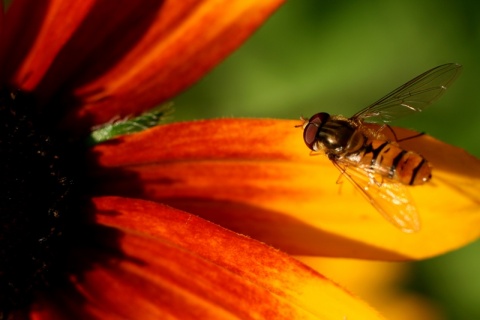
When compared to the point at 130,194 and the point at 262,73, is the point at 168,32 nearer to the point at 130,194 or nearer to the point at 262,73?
the point at 130,194

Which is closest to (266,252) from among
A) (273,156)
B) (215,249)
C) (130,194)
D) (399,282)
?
(215,249)

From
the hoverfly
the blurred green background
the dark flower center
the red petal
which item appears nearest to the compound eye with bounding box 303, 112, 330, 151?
the hoverfly

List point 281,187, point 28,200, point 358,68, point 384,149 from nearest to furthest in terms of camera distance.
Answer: point 28,200 < point 281,187 < point 384,149 < point 358,68

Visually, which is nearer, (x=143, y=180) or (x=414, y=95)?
(x=143, y=180)

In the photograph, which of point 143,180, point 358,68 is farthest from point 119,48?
point 358,68

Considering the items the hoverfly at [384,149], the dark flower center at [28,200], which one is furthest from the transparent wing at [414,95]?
the dark flower center at [28,200]

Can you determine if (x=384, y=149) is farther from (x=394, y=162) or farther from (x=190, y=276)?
(x=190, y=276)

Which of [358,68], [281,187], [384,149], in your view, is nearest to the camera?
[281,187]
